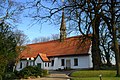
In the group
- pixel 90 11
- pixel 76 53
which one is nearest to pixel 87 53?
pixel 76 53

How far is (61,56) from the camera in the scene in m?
50.0

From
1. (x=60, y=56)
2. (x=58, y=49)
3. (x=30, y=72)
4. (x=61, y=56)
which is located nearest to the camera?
(x=30, y=72)

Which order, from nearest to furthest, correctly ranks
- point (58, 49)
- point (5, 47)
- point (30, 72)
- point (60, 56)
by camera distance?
point (5, 47) < point (30, 72) < point (60, 56) < point (58, 49)

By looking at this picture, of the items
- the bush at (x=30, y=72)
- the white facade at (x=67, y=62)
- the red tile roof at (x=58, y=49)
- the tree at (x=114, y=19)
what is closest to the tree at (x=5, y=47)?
the bush at (x=30, y=72)

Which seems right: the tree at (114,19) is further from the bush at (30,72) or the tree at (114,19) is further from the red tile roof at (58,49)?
the red tile roof at (58,49)

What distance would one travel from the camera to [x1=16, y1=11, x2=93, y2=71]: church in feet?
152

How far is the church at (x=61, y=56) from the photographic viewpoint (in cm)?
4619

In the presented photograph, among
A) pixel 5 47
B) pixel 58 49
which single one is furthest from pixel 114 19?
pixel 58 49

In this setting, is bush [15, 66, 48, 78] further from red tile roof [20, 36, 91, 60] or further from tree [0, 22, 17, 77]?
red tile roof [20, 36, 91, 60]

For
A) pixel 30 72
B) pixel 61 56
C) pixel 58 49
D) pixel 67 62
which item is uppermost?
pixel 58 49

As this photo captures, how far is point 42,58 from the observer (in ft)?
167

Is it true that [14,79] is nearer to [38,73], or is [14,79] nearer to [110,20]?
[38,73]

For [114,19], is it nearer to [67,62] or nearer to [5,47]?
[5,47]

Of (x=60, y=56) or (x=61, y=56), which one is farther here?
(x=60, y=56)
